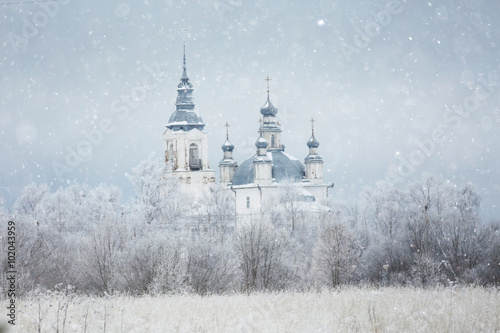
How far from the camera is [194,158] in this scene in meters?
83.6

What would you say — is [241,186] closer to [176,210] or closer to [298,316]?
[176,210]

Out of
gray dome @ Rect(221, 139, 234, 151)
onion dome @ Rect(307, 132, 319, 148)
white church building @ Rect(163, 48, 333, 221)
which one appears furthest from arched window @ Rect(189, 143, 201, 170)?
onion dome @ Rect(307, 132, 319, 148)

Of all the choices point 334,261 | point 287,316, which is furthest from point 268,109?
point 287,316

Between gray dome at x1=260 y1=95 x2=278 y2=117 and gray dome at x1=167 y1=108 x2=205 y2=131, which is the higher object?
gray dome at x1=260 y1=95 x2=278 y2=117

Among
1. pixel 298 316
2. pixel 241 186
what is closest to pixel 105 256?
pixel 298 316

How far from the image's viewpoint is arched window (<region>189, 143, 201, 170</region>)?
8312 centimetres

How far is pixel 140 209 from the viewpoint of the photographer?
→ 48656mm

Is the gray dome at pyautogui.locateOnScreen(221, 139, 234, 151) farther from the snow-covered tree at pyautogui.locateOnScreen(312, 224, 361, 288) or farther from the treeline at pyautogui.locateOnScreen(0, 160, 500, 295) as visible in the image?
the snow-covered tree at pyautogui.locateOnScreen(312, 224, 361, 288)

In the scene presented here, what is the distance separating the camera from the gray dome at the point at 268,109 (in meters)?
85.6

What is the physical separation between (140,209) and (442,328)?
3949 centimetres

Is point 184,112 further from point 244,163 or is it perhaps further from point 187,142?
point 244,163

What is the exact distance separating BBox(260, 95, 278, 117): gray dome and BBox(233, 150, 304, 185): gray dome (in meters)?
5.08

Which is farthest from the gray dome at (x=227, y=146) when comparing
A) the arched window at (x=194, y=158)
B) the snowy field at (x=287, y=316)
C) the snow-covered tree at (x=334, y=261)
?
the snowy field at (x=287, y=316)

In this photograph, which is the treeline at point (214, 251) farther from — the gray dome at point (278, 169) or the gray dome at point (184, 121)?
the gray dome at point (184, 121)
